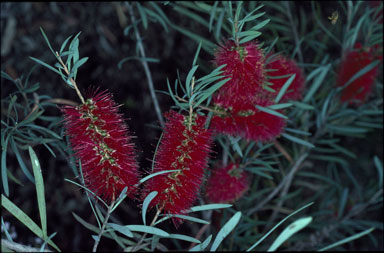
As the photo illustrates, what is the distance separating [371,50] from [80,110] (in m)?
0.73

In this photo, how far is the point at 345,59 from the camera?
0.89 meters

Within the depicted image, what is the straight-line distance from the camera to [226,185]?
761 mm

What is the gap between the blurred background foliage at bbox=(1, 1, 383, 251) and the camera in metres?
1.01

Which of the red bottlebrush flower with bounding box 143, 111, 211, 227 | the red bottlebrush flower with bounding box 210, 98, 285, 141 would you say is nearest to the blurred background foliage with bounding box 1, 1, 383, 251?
the red bottlebrush flower with bounding box 210, 98, 285, 141

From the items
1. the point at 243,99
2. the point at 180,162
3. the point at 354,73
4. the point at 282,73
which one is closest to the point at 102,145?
the point at 180,162

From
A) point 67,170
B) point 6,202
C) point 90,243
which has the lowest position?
point 90,243

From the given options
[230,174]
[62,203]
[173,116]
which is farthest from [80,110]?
[62,203]

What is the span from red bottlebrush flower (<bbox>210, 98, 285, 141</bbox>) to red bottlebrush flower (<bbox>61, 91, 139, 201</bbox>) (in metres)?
0.17

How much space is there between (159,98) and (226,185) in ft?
1.69

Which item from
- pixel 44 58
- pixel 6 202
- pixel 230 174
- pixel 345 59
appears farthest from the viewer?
pixel 44 58

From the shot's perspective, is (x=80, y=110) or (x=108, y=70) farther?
(x=108, y=70)

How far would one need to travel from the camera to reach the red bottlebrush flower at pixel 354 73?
87cm

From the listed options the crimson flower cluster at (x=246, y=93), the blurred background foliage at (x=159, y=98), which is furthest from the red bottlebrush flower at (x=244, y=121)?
the blurred background foliage at (x=159, y=98)

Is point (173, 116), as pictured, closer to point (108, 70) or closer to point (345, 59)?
point (345, 59)
